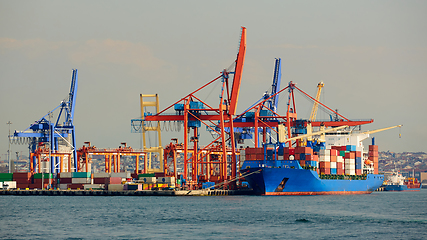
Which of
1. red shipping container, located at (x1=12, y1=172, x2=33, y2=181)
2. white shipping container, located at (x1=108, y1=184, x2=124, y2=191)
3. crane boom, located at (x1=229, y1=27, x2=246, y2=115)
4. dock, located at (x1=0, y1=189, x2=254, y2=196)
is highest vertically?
crane boom, located at (x1=229, y1=27, x2=246, y2=115)

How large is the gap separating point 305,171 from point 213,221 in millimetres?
30670

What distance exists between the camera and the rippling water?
4072 centimetres

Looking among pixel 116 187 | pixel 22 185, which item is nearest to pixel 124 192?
pixel 116 187

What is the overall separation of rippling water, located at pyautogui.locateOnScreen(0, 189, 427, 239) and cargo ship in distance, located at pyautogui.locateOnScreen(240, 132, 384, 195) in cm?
1271

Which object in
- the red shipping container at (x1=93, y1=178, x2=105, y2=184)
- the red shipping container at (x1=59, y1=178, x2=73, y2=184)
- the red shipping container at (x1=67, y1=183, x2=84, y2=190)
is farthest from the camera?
the red shipping container at (x1=59, y1=178, x2=73, y2=184)

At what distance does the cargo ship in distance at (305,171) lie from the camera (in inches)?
3022

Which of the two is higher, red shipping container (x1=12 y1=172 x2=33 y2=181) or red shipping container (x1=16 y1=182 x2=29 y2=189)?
red shipping container (x1=12 y1=172 x2=33 y2=181)

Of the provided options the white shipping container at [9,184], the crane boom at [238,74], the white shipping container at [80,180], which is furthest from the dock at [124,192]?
the crane boom at [238,74]

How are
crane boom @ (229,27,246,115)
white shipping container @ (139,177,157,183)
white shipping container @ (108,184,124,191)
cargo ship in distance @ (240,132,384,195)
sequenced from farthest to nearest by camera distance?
white shipping container @ (139,177,157,183) < white shipping container @ (108,184,124,191) < cargo ship in distance @ (240,132,384,195) < crane boom @ (229,27,246,115)

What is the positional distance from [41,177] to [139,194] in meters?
19.0

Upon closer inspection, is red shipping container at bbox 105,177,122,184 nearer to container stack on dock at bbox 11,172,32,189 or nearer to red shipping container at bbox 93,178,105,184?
red shipping container at bbox 93,178,105,184

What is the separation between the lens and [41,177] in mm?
92125

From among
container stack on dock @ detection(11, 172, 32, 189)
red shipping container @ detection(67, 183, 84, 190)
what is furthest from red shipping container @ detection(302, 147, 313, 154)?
container stack on dock @ detection(11, 172, 32, 189)

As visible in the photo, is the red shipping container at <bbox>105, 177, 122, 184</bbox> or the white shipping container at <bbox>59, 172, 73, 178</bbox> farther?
the white shipping container at <bbox>59, 172, 73, 178</bbox>
